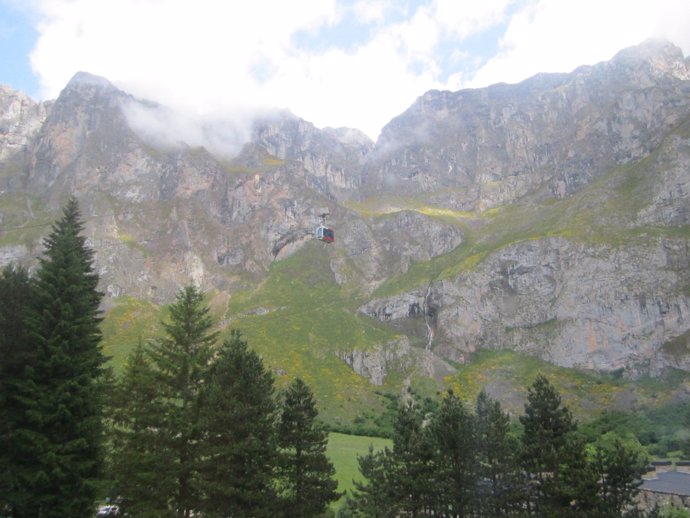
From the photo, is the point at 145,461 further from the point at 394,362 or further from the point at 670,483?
the point at 394,362

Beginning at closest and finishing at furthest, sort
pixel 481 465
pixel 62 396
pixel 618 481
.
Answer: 1. pixel 62 396
2. pixel 618 481
3. pixel 481 465

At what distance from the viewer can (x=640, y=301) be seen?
138 m

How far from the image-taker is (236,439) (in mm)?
29125

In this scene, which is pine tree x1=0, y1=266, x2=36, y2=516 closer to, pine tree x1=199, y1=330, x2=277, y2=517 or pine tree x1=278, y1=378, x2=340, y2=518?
pine tree x1=199, y1=330, x2=277, y2=517

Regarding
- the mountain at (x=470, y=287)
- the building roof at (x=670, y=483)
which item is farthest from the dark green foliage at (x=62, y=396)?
the mountain at (x=470, y=287)

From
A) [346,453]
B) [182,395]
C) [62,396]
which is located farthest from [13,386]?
[346,453]

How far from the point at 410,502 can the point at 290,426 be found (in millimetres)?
9339

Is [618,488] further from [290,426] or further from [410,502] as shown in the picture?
[290,426]

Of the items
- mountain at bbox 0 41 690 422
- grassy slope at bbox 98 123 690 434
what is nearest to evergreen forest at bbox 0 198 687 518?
grassy slope at bbox 98 123 690 434

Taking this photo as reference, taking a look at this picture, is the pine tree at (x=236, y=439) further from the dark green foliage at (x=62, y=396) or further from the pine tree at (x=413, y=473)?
the pine tree at (x=413, y=473)

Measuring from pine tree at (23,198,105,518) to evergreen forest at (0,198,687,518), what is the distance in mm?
71

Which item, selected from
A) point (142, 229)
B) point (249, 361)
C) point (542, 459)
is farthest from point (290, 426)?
point (142, 229)

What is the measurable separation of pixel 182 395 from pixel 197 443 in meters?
2.96

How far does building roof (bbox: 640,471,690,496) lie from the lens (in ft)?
164
